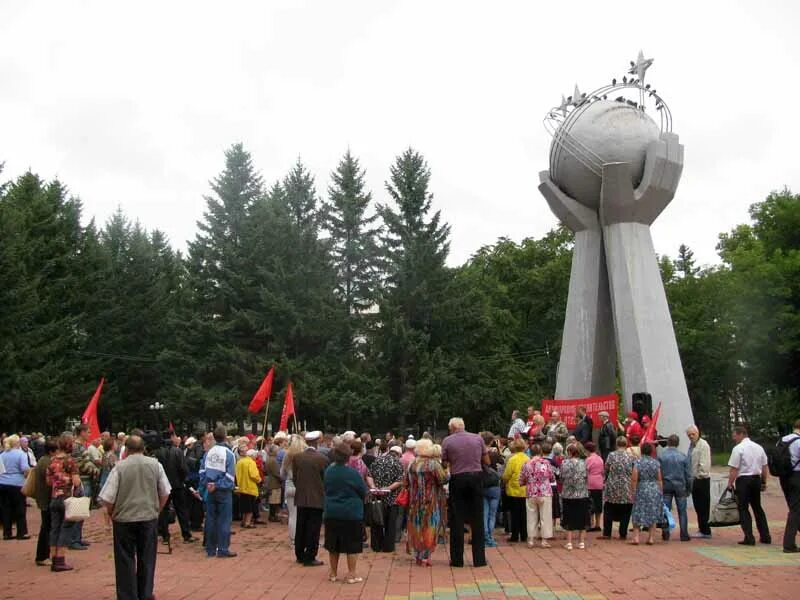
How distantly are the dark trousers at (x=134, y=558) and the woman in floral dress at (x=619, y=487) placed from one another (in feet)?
23.2

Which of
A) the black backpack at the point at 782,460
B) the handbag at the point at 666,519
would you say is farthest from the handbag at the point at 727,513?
the black backpack at the point at 782,460

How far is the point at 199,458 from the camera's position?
14.1 metres

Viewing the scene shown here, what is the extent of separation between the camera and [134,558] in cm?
763

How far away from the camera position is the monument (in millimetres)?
21328

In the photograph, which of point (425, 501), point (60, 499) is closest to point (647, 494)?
point (425, 501)

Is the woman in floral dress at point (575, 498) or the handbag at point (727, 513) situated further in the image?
the handbag at point (727, 513)

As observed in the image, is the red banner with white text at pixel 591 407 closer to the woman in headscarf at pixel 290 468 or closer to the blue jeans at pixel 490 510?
the blue jeans at pixel 490 510

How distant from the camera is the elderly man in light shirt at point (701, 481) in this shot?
12.6 m

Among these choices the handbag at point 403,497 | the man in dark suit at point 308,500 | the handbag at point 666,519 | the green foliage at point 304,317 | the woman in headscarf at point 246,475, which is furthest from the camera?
the green foliage at point 304,317

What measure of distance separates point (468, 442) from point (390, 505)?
2.11 meters

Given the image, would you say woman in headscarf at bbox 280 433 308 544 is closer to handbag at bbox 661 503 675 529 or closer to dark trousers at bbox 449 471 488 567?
dark trousers at bbox 449 471 488 567

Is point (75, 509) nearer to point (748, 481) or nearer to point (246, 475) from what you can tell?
point (246, 475)

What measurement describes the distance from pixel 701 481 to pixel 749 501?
3.64ft

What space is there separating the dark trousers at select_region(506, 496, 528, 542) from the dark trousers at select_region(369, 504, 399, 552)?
6.50 feet
